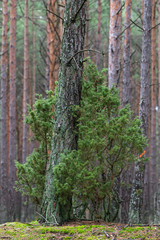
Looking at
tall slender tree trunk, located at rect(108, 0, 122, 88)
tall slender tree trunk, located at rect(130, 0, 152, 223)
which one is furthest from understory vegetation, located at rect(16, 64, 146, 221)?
tall slender tree trunk, located at rect(130, 0, 152, 223)

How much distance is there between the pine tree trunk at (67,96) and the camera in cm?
418

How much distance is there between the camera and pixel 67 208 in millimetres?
4238

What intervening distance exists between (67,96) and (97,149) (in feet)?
2.95

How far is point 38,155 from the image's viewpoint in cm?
500

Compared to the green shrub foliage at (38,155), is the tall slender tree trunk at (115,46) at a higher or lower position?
higher

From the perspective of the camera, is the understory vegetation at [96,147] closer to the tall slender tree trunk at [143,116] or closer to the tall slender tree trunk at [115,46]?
the tall slender tree trunk at [115,46]

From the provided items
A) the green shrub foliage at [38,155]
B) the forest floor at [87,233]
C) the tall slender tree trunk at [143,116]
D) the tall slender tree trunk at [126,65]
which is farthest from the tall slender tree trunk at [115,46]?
the forest floor at [87,233]

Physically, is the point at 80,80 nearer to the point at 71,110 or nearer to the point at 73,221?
the point at 71,110

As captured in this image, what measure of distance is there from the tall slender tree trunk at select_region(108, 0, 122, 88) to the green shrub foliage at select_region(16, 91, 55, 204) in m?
2.18

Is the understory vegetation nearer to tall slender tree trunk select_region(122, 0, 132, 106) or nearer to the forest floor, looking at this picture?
the forest floor

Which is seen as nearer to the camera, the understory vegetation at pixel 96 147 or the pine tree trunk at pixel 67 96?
the understory vegetation at pixel 96 147

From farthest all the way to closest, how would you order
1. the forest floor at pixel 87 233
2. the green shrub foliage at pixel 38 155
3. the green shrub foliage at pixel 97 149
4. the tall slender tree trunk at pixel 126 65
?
1. the tall slender tree trunk at pixel 126 65
2. the green shrub foliage at pixel 38 155
3. the green shrub foliage at pixel 97 149
4. the forest floor at pixel 87 233

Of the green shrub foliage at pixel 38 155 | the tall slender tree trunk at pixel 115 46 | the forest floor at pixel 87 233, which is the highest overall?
the tall slender tree trunk at pixel 115 46

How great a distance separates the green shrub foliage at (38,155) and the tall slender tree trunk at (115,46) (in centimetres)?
218
